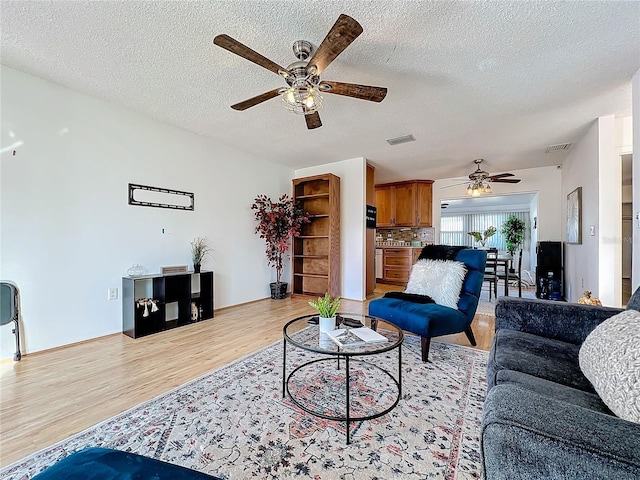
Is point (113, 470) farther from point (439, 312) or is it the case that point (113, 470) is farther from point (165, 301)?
point (165, 301)

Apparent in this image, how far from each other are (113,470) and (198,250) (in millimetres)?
3225

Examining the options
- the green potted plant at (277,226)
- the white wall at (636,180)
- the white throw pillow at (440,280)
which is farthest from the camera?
the green potted plant at (277,226)

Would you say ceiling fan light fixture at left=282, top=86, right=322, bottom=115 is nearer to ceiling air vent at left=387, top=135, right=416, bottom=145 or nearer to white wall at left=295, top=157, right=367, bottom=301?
ceiling air vent at left=387, top=135, right=416, bottom=145

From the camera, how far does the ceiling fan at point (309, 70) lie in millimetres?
1664

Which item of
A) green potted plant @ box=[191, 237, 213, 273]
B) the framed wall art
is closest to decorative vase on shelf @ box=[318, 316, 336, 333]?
green potted plant @ box=[191, 237, 213, 273]

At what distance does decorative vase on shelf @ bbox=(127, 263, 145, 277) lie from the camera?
3.16 metres

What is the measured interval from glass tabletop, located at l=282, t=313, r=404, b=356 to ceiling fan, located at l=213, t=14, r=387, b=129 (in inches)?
67.1

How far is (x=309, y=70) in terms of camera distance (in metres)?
1.98

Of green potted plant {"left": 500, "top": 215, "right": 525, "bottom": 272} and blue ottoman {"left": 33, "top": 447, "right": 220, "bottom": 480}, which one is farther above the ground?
green potted plant {"left": 500, "top": 215, "right": 525, "bottom": 272}

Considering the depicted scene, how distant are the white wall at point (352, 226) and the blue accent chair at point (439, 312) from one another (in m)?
2.08

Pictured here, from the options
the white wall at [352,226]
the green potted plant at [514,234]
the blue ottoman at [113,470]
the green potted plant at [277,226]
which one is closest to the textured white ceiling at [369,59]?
the white wall at [352,226]

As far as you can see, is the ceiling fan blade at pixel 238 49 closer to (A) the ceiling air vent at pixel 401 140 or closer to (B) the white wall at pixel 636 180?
(A) the ceiling air vent at pixel 401 140

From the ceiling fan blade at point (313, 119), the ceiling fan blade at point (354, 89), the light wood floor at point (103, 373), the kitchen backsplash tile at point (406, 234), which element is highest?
the ceiling fan blade at point (354, 89)

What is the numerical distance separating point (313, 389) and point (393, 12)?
2.55 m
